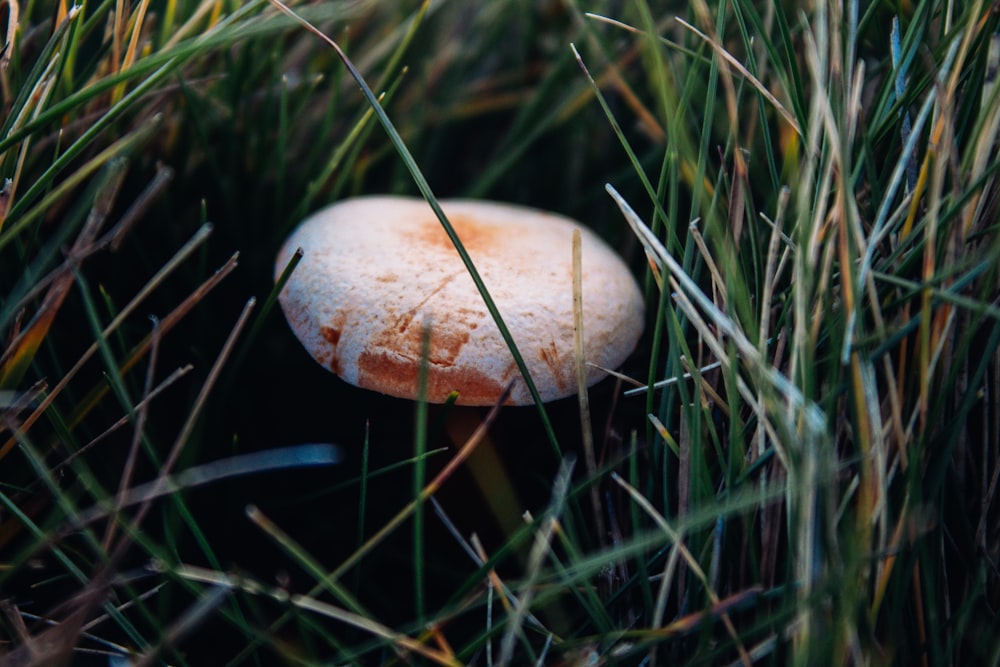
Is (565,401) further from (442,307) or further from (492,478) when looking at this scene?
(442,307)

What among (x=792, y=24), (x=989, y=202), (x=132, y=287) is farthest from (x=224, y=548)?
(x=792, y=24)

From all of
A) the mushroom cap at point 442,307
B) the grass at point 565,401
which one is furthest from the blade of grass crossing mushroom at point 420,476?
the mushroom cap at point 442,307

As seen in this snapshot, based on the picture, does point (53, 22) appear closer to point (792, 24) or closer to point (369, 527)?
point (369, 527)

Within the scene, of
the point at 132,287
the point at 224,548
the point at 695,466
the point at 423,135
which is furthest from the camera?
the point at 423,135

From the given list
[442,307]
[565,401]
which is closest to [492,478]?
[565,401]

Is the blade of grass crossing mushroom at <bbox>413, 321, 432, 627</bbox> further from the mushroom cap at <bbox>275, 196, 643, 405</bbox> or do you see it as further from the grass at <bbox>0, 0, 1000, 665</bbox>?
the mushroom cap at <bbox>275, 196, 643, 405</bbox>

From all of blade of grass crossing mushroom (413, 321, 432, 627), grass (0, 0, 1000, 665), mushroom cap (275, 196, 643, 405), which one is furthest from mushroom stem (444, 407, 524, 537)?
blade of grass crossing mushroom (413, 321, 432, 627)
